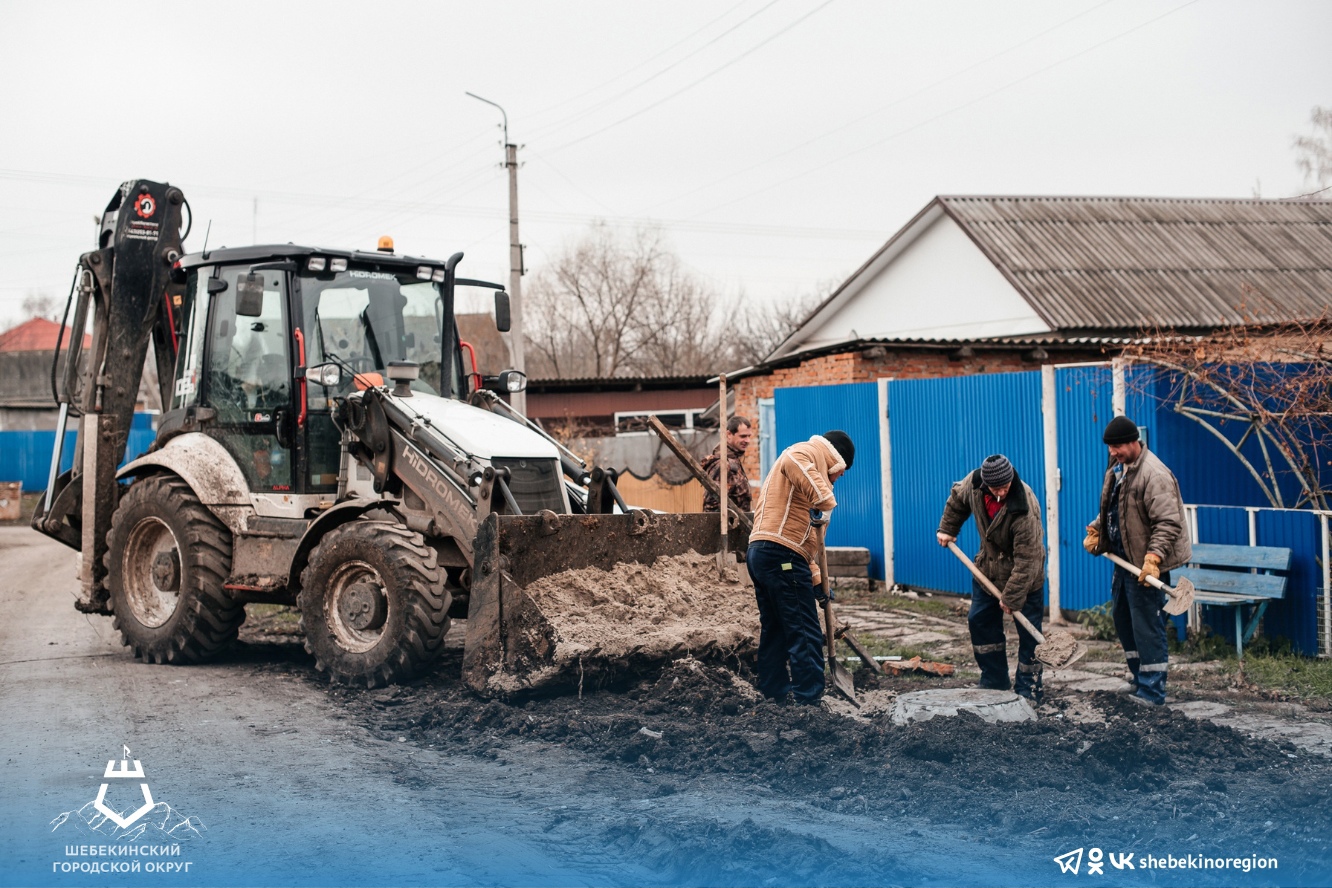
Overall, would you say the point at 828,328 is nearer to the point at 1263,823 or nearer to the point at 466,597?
the point at 466,597

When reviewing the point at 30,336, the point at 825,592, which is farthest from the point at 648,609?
the point at 30,336

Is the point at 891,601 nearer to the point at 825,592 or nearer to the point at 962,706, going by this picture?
the point at 825,592

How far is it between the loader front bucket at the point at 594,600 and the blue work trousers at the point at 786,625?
440 mm

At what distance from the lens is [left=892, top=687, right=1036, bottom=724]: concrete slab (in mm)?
6367

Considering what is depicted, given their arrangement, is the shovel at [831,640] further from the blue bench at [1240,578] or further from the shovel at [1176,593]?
the blue bench at [1240,578]

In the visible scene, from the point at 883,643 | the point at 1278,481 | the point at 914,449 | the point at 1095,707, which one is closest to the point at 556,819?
the point at 1095,707

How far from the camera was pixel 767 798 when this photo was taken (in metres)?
5.51

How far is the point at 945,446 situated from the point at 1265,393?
3.53 m

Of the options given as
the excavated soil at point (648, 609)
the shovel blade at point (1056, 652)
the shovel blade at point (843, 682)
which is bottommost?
the shovel blade at point (843, 682)

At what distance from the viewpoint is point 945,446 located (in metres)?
12.5

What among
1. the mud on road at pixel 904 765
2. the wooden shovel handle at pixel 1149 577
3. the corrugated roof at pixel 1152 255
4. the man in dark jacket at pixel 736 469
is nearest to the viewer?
the mud on road at pixel 904 765

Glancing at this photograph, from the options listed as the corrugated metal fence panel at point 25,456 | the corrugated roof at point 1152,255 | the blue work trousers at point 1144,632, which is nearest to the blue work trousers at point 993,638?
the blue work trousers at point 1144,632

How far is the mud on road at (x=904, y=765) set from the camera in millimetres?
4836

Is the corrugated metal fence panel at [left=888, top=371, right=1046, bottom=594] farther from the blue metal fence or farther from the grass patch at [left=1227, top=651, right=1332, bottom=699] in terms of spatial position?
the grass patch at [left=1227, top=651, right=1332, bottom=699]
